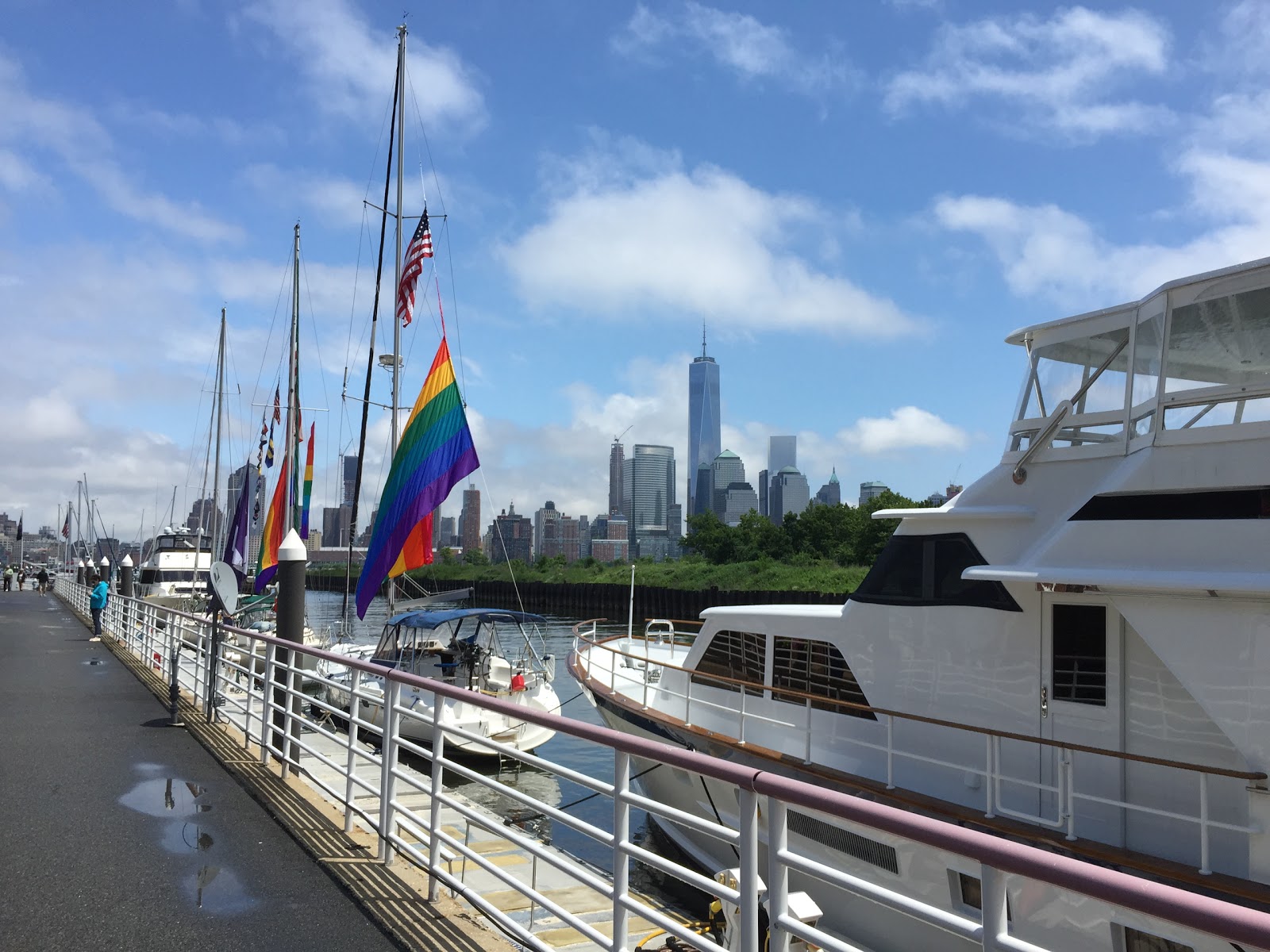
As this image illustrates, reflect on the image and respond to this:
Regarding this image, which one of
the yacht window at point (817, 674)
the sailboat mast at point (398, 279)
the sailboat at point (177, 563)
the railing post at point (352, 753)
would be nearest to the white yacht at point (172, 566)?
the sailboat at point (177, 563)

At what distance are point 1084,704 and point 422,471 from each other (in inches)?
479

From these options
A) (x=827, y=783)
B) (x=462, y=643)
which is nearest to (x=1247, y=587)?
(x=827, y=783)

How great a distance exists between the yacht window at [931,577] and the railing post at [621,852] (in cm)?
459

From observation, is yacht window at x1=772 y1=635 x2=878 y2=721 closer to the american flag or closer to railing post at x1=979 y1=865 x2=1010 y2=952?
railing post at x1=979 y1=865 x2=1010 y2=952

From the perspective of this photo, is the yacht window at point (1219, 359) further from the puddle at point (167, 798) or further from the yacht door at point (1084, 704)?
the puddle at point (167, 798)

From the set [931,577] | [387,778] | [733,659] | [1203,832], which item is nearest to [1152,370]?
[931,577]

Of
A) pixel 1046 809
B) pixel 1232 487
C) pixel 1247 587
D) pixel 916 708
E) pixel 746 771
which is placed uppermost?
pixel 1232 487

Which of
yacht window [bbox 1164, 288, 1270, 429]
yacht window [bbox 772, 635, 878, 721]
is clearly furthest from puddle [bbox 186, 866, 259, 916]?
yacht window [bbox 1164, 288, 1270, 429]

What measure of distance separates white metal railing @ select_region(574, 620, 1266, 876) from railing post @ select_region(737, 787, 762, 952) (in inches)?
139

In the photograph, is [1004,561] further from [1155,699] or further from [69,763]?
[69,763]

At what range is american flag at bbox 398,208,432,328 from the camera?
20.1 m

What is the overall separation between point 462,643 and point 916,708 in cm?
1232

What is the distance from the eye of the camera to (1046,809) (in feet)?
22.9

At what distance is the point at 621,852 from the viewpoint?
3842mm
